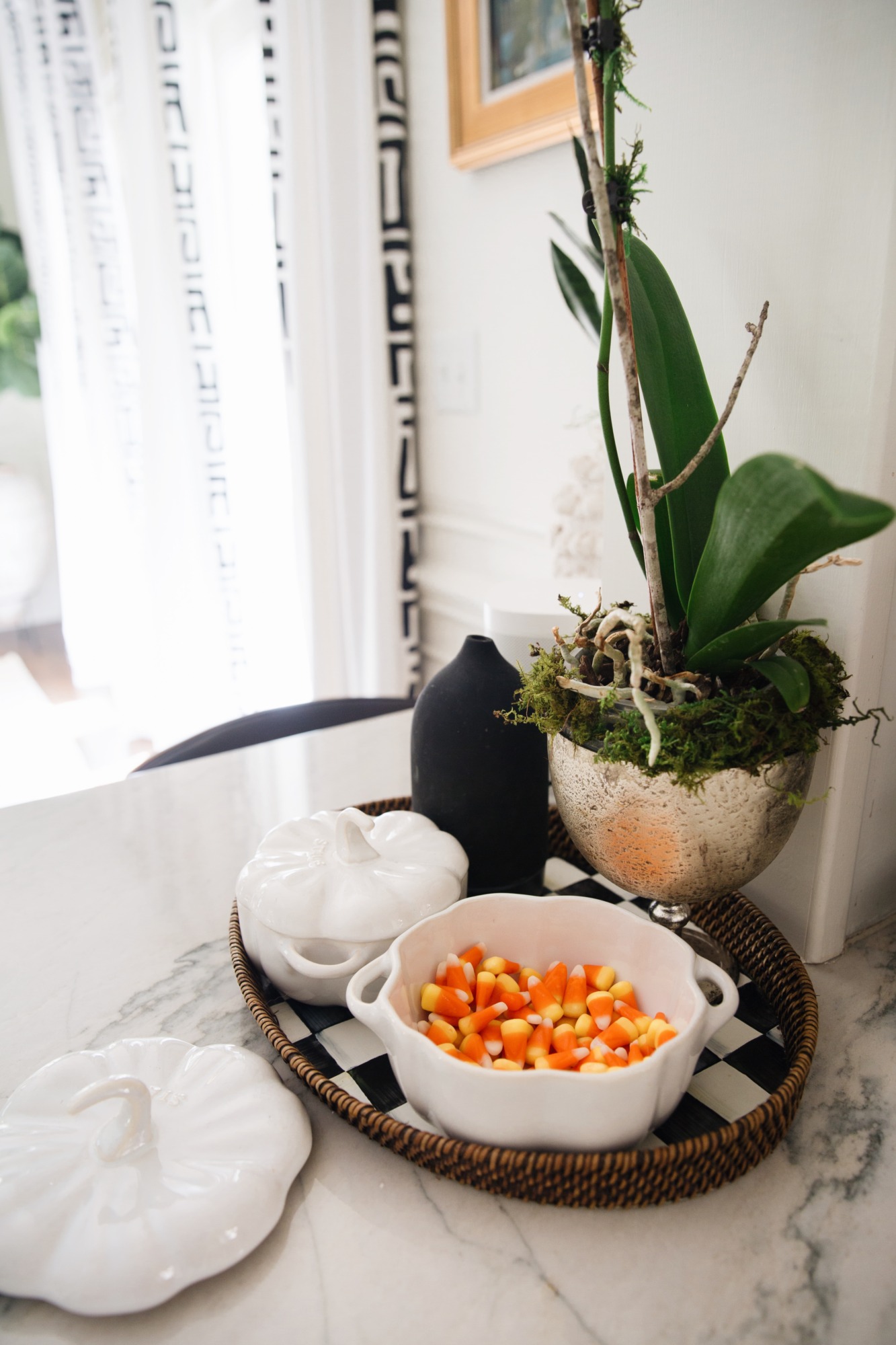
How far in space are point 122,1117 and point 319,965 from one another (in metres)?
0.13

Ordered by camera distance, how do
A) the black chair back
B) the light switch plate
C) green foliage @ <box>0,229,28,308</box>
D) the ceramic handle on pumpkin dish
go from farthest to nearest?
1. green foliage @ <box>0,229,28,308</box>
2. the light switch plate
3. the black chair back
4. the ceramic handle on pumpkin dish

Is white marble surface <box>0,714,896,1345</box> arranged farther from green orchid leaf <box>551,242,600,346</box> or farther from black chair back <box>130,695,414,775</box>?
green orchid leaf <box>551,242,600,346</box>

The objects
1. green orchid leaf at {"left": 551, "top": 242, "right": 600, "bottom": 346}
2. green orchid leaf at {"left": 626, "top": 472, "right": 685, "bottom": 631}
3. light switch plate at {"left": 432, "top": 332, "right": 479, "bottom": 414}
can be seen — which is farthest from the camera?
light switch plate at {"left": 432, "top": 332, "right": 479, "bottom": 414}

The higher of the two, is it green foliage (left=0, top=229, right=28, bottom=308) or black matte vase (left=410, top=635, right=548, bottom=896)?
green foliage (left=0, top=229, right=28, bottom=308)

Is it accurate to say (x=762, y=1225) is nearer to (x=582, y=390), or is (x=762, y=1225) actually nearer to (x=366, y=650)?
(x=582, y=390)

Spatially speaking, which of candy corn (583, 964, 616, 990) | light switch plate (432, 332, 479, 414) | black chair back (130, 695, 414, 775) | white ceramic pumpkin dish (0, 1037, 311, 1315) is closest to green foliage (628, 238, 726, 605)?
candy corn (583, 964, 616, 990)

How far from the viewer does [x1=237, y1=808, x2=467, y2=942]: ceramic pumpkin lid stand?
517mm

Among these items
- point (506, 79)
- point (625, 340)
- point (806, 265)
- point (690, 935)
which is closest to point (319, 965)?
point (690, 935)

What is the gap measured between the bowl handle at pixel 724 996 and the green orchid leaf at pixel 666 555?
19cm

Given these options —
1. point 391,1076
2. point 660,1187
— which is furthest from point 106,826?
point 660,1187

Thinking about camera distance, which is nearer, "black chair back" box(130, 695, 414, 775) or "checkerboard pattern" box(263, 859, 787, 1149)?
"checkerboard pattern" box(263, 859, 787, 1149)

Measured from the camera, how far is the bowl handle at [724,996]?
0.43m

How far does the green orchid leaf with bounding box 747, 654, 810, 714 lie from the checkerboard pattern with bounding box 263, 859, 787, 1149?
0.20 meters

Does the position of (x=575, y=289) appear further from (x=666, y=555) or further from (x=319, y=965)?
(x=319, y=965)
